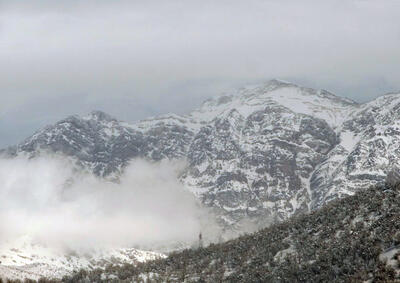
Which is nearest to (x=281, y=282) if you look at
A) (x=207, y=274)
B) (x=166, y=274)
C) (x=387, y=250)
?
(x=387, y=250)

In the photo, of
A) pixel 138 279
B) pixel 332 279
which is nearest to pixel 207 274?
pixel 138 279

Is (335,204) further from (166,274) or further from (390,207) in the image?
(166,274)

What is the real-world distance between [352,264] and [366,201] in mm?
34111

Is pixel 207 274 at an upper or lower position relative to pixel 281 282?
lower

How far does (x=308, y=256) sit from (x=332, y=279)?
69.0 feet

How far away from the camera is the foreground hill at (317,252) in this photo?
116400mm

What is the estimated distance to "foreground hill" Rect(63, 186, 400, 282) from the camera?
382 ft

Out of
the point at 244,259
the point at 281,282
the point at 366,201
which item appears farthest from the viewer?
the point at 244,259

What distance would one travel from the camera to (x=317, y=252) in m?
138

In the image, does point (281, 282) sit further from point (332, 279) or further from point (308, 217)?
point (308, 217)

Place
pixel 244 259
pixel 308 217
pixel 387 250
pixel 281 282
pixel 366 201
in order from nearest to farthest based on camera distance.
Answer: pixel 387 250 → pixel 281 282 → pixel 366 201 → pixel 244 259 → pixel 308 217

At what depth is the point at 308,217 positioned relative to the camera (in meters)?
176

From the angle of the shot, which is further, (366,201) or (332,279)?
(366,201)

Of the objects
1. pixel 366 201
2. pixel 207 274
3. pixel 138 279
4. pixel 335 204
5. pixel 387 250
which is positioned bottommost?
pixel 138 279
